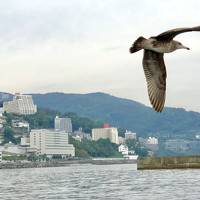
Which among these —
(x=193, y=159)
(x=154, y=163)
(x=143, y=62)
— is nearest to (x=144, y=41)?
(x=143, y=62)

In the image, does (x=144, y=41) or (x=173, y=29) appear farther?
(x=144, y=41)

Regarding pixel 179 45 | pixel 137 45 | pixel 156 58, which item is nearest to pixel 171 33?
pixel 179 45

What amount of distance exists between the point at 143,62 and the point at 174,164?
9946cm

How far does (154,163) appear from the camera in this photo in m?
115

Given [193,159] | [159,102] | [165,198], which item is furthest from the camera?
[193,159]

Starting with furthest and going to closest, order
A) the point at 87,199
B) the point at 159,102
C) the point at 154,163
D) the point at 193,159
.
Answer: the point at 154,163 → the point at 193,159 → the point at 87,199 → the point at 159,102

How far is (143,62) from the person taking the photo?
37.9 feet

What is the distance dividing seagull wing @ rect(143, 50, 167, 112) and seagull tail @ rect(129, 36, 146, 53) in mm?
274

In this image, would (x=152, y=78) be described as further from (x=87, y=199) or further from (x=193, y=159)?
(x=193, y=159)

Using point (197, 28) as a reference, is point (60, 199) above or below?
below

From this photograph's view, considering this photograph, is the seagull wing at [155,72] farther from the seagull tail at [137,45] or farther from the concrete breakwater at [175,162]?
the concrete breakwater at [175,162]

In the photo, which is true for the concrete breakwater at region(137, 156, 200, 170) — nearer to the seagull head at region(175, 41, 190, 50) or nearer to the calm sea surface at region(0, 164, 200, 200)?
the calm sea surface at region(0, 164, 200, 200)

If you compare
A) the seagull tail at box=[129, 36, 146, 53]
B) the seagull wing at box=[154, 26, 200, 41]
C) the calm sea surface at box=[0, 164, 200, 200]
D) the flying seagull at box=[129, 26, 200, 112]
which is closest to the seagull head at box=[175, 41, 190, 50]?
the flying seagull at box=[129, 26, 200, 112]

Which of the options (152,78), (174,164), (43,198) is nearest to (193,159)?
(174,164)
